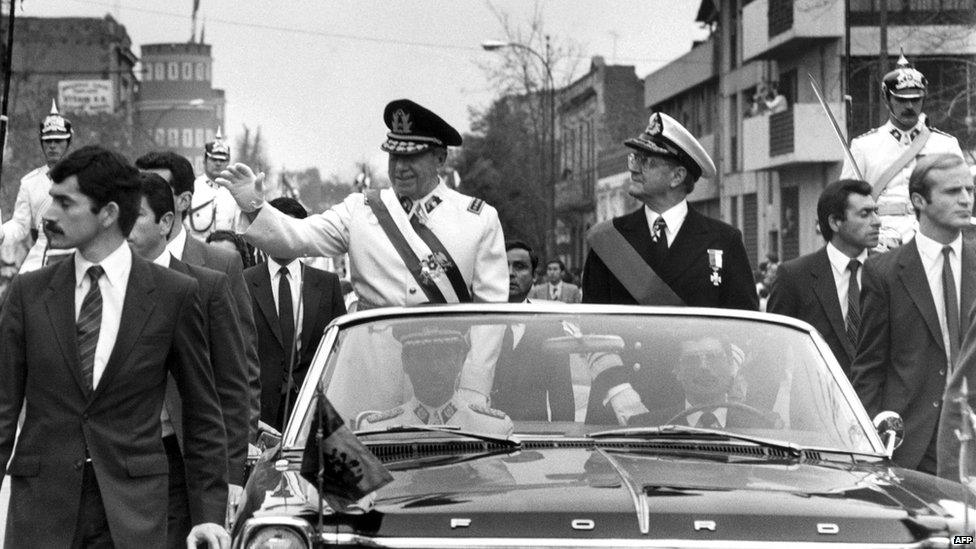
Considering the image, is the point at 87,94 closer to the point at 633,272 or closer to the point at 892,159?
the point at 892,159

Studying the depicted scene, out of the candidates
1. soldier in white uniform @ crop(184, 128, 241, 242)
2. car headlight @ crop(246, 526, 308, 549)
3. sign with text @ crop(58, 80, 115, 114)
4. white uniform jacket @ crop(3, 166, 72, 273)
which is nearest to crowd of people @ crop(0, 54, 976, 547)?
car headlight @ crop(246, 526, 308, 549)

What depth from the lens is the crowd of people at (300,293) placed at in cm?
592

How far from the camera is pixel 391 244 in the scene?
28.1 feet

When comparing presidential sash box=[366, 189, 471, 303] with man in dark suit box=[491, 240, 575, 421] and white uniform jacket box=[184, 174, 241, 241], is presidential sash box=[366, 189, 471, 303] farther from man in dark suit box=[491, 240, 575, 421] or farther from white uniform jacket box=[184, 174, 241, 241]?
white uniform jacket box=[184, 174, 241, 241]

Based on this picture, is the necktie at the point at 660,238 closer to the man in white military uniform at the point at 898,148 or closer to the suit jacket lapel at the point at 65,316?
the man in white military uniform at the point at 898,148

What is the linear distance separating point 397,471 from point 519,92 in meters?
50.2

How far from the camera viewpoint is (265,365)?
1126 centimetres

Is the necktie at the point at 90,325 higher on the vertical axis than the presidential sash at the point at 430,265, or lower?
lower

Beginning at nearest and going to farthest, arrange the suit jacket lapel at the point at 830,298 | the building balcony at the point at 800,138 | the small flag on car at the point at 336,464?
the small flag on car at the point at 336,464, the suit jacket lapel at the point at 830,298, the building balcony at the point at 800,138

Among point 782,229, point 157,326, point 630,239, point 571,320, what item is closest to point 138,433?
point 157,326

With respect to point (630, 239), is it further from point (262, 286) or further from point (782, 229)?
point (782, 229)

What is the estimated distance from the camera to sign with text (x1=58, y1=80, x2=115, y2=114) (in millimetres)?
108938

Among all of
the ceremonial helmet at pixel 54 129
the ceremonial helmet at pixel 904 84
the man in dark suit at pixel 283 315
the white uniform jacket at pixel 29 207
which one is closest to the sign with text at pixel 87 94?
the ceremonial helmet at pixel 54 129

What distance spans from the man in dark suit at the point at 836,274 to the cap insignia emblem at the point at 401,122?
2.23m
